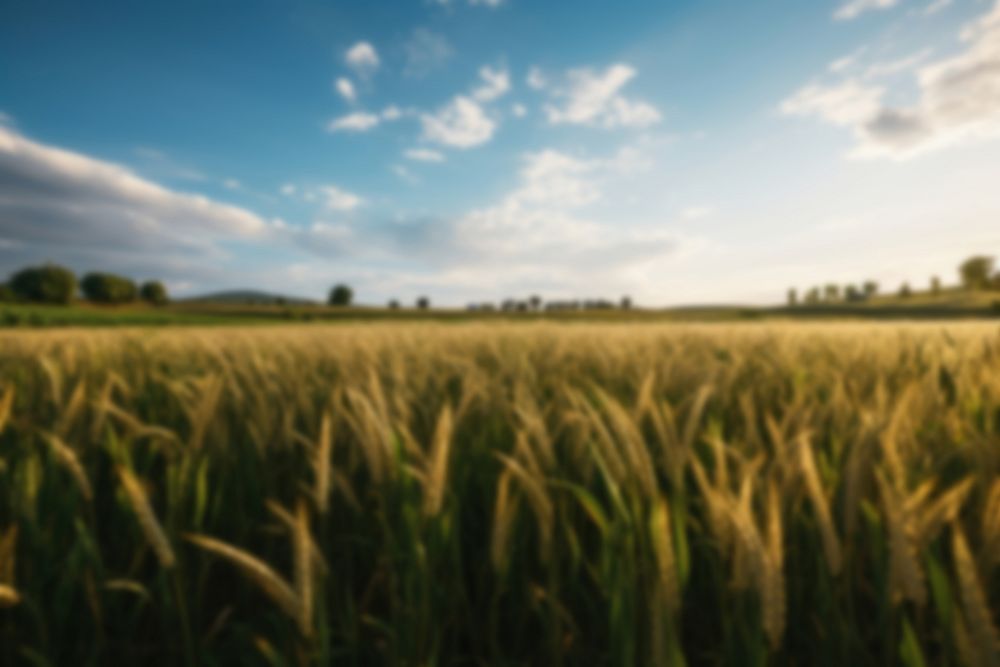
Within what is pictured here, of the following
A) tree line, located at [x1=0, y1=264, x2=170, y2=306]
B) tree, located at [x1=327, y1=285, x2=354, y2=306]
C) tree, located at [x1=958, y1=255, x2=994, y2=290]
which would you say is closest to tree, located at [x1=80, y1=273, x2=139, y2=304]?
tree line, located at [x1=0, y1=264, x2=170, y2=306]

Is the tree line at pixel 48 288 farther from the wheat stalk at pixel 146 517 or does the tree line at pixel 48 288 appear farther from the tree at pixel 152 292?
the wheat stalk at pixel 146 517

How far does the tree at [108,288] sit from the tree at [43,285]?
715 centimetres

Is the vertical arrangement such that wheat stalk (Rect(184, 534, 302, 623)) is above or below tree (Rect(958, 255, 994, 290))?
below

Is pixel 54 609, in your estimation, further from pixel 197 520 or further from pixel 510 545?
pixel 510 545

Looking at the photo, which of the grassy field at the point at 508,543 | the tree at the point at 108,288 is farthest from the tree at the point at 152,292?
the grassy field at the point at 508,543

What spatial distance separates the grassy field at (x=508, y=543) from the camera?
638 millimetres

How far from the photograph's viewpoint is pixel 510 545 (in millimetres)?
837

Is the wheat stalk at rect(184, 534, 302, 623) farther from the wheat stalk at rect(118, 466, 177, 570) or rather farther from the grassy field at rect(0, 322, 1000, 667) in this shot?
the wheat stalk at rect(118, 466, 177, 570)

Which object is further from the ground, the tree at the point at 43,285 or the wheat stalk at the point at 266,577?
the tree at the point at 43,285

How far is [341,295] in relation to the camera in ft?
345

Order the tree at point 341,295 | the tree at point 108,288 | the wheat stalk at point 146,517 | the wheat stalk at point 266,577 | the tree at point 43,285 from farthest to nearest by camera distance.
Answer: the tree at point 341,295, the tree at point 108,288, the tree at point 43,285, the wheat stalk at point 146,517, the wheat stalk at point 266,577

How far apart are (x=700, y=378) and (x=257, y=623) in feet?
5.08

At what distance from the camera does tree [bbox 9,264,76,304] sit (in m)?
75.2

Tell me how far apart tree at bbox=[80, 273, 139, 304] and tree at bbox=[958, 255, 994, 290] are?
13697cm
